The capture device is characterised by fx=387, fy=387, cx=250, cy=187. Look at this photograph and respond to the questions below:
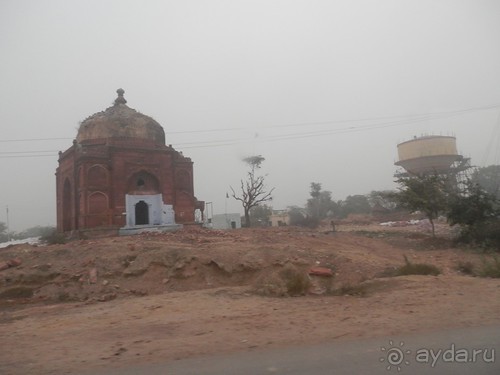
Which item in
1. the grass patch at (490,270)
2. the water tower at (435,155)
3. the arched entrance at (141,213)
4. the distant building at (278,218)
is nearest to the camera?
the grass patch at (490,270)

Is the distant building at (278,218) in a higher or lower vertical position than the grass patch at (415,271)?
higher

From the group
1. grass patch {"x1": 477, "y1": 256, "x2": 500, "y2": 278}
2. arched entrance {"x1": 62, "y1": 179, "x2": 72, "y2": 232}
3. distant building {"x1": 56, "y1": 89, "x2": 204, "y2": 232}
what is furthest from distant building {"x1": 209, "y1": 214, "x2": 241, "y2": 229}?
grass patch {"x1": 477, "y1": 256, "x2": 500, "y2": 278}

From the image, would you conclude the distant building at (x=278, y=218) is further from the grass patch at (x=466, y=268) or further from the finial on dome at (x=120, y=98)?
the grass patch at (x=466, y=268)

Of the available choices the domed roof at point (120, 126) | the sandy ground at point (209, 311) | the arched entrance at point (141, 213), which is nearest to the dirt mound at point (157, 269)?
the sandy ground at point (209, 311)

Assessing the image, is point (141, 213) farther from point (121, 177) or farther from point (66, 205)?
point (66, 205)

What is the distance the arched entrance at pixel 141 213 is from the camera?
24.3 m

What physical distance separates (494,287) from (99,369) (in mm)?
8078

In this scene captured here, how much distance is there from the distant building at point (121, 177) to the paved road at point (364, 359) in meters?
19.6

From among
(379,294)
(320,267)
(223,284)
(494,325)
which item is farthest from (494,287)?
(223,284)

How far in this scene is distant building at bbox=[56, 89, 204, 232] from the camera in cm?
2298

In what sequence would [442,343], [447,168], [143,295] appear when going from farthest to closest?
[447,168], [143,295], [442,343]

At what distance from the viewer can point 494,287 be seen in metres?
8.41

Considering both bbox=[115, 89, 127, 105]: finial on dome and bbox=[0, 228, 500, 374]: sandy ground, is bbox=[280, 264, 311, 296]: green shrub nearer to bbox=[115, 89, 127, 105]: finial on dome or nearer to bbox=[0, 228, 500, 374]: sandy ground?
bbox=[0, 228, 500, 374]: sandy ground

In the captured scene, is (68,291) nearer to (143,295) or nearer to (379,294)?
(143,295)
